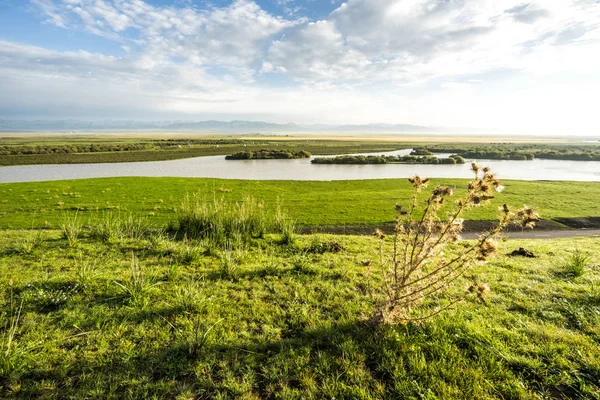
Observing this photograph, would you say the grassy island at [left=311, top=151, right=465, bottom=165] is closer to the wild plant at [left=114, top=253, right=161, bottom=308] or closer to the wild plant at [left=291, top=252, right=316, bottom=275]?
the wild plant at [left=291, top=252, right=316, bottom=275]

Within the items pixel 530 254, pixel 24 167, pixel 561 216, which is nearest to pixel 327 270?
pixel 530 254

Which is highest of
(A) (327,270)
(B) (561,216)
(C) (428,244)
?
(C) (428,244)

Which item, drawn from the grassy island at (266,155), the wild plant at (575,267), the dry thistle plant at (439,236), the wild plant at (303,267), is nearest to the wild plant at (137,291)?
the wild plant at (303,267)

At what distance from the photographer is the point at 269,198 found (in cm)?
2681

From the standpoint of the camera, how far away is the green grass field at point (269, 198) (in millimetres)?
20062

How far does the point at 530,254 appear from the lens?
1058 centimetres

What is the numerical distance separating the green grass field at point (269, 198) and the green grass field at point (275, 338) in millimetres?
10557

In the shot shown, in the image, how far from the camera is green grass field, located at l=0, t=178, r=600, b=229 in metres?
20.1

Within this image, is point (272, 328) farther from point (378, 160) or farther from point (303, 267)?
point (378, 160)

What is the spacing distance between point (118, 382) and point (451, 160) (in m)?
77.9

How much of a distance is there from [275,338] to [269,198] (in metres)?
22.0

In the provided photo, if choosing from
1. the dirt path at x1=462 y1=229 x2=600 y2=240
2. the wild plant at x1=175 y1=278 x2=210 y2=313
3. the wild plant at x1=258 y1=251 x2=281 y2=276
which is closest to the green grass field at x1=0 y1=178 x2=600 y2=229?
the dirt path at x1=462 y1=229 x2=600 y2=240

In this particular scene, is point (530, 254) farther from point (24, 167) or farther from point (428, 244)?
point (24, 167)

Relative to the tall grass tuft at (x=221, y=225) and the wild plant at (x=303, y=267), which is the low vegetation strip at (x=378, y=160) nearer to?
the tall grass tuft at (x=221, y=225)
